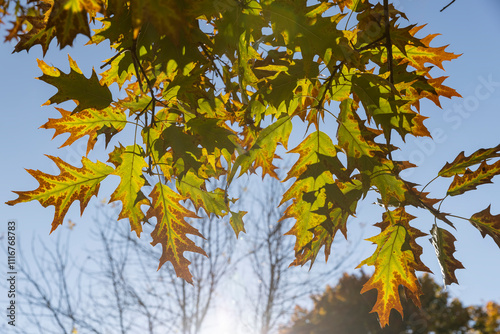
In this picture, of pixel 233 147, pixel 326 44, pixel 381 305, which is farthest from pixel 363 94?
pixel 381 305

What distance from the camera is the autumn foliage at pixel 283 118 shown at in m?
0.97

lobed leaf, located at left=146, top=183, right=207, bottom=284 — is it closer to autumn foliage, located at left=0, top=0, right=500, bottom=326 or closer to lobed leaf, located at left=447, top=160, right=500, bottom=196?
autumn foliage, located at left=0, top=0, right=500, bottom=326

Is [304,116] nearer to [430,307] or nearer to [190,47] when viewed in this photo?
[190,47]

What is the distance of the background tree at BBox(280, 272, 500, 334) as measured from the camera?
39.5ft

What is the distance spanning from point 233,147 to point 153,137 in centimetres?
27

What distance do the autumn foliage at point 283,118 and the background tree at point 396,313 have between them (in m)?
11.9

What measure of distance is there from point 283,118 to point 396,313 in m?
12.8

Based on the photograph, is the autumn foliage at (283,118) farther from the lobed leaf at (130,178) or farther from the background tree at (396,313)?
the background tree at (396,313)

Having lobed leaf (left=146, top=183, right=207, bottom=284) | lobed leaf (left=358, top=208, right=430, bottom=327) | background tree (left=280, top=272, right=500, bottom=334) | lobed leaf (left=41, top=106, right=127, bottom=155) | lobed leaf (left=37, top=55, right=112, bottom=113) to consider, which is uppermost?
background tree (left=280, top=272, right=500, bottom=334)

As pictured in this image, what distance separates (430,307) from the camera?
12.8m

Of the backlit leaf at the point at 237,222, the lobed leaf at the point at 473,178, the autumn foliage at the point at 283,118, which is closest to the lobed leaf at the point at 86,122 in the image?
the autumn foliage at the point at 283,118

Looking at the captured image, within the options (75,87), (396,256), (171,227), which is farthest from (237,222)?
(75,87)

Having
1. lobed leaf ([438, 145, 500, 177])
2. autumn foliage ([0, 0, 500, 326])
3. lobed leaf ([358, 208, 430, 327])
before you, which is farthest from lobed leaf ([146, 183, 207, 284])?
lobed leaf ([438, 145, 500, 177])

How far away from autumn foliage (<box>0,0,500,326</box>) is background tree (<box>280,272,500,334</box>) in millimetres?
11913
